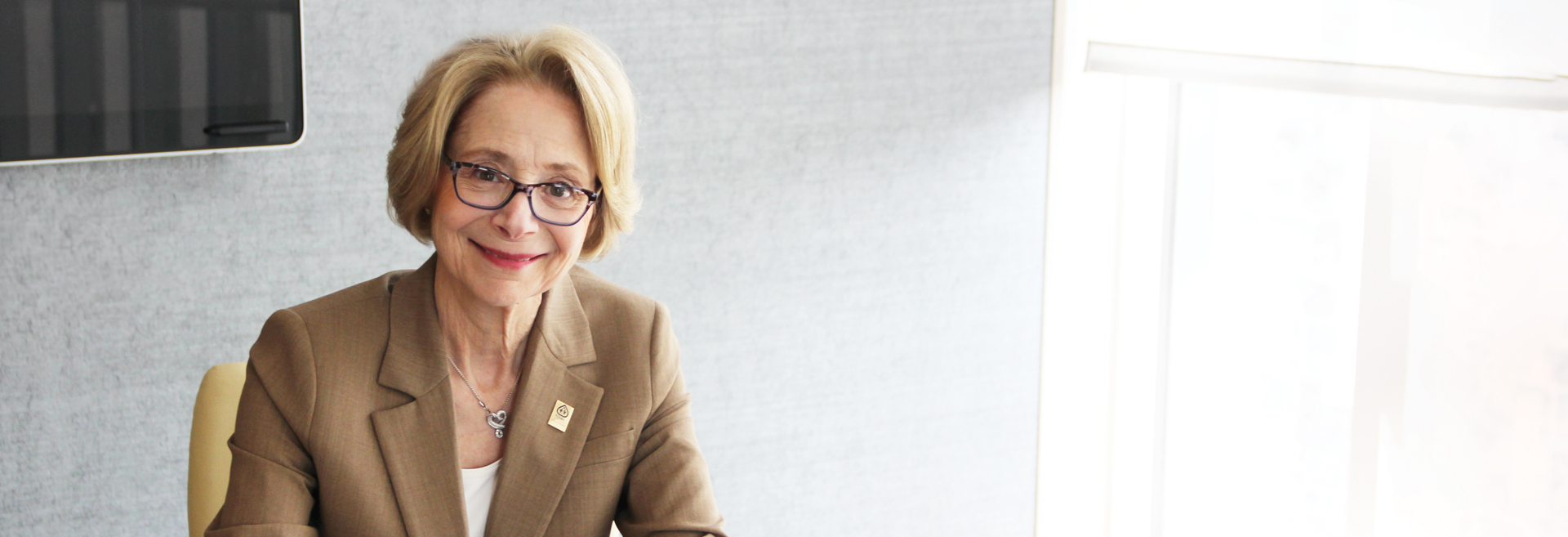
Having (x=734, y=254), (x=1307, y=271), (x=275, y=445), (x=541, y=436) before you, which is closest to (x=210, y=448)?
(x=275, y=445)

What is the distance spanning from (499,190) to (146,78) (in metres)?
0.87

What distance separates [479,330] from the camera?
1364 millimetres

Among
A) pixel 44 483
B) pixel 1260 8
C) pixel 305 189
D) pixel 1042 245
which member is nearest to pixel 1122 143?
pixel 1042 245

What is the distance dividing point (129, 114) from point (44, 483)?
0.63m

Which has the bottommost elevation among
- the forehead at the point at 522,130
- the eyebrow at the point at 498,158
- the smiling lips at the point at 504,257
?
the smiling lips at the point at 504,257

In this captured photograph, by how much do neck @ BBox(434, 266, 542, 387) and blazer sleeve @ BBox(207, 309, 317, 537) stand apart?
159mm

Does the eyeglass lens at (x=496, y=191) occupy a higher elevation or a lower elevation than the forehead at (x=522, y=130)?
lower

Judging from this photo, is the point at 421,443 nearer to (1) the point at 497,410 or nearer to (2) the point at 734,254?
(1) the point at 497,410

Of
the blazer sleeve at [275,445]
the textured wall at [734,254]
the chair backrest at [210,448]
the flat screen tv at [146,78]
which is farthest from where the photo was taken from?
the textured wall at [734,254]

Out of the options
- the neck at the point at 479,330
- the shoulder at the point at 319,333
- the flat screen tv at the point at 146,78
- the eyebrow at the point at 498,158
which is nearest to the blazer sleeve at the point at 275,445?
the shoulder at the point at 319,333

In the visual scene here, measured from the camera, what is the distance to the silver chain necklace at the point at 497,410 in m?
1.34

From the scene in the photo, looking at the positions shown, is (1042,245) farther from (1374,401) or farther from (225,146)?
(225,146)

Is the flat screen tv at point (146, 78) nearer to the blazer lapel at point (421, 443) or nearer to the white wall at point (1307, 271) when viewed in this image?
the blazer lapel at point (421, 443)

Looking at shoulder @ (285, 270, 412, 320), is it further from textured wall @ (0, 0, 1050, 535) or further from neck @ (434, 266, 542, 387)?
textured wall @ (0, 0, 1050, 535)
